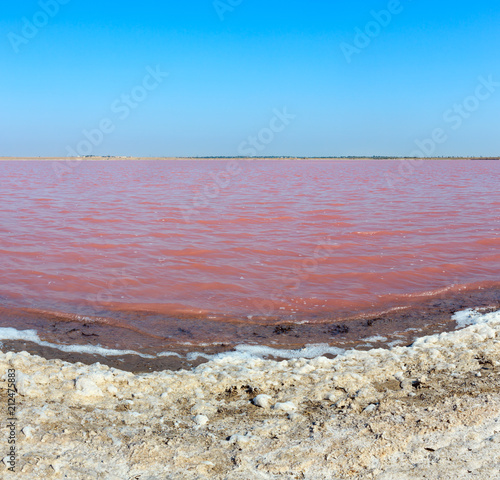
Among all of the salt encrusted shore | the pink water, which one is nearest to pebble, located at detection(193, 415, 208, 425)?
the salt encrusted shore

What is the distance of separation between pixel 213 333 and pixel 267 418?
233 centimetres

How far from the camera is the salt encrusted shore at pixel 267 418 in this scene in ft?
8.77

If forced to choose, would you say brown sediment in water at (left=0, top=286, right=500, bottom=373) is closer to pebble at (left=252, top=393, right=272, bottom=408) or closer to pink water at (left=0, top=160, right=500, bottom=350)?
pink water at (left=0, top=160, right=500, bottom=350)

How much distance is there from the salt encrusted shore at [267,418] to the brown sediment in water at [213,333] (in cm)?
62

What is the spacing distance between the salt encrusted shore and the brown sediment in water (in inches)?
24.6

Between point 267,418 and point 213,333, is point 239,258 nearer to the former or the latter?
point 213,333

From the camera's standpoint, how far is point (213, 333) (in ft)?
18.0

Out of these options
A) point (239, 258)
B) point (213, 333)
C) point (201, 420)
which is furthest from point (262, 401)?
point (239, 258)

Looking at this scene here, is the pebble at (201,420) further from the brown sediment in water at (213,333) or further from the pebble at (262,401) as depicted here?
the brown sediment in water at (213,333)

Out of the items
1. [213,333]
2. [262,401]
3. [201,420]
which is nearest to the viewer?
[201,420]

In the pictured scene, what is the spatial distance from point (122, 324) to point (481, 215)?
13.2 metres

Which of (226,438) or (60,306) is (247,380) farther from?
(60,306)

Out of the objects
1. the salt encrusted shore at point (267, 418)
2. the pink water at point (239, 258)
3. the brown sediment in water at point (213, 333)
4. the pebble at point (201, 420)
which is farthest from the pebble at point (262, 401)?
the pink water at point (239, 258)

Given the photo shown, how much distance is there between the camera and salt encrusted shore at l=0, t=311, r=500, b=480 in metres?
2.67
